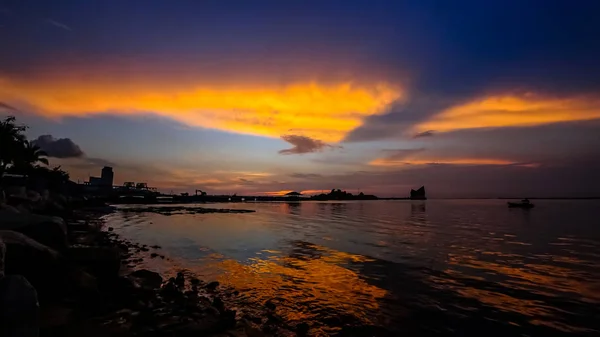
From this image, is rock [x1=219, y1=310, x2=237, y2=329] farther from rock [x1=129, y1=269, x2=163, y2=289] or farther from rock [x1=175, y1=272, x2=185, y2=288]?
rock [x1=129, y1=269, x2=163, y2=289]

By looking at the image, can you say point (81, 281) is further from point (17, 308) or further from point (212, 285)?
point (17, 308)

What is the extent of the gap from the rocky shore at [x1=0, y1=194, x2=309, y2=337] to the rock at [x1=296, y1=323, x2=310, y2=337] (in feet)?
0.12

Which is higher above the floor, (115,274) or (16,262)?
(16,262)

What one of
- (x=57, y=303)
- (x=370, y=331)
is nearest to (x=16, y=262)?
(x=57, y=303)

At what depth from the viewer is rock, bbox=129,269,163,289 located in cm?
1612

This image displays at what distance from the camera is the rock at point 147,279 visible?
52.9 ft

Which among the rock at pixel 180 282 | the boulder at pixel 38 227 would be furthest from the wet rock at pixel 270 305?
the boulder at pixel 38 227

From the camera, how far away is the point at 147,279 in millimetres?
17125

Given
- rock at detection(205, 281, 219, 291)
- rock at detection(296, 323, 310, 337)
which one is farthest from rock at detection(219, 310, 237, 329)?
rock at detection(205, 281, 219, 291)

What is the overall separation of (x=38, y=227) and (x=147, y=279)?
601 cm

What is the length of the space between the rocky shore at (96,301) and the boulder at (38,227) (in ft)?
0.20

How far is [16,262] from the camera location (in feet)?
38.2

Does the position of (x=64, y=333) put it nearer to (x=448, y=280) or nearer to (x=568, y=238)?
(x=448, y=280)

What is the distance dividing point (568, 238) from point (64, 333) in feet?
157
